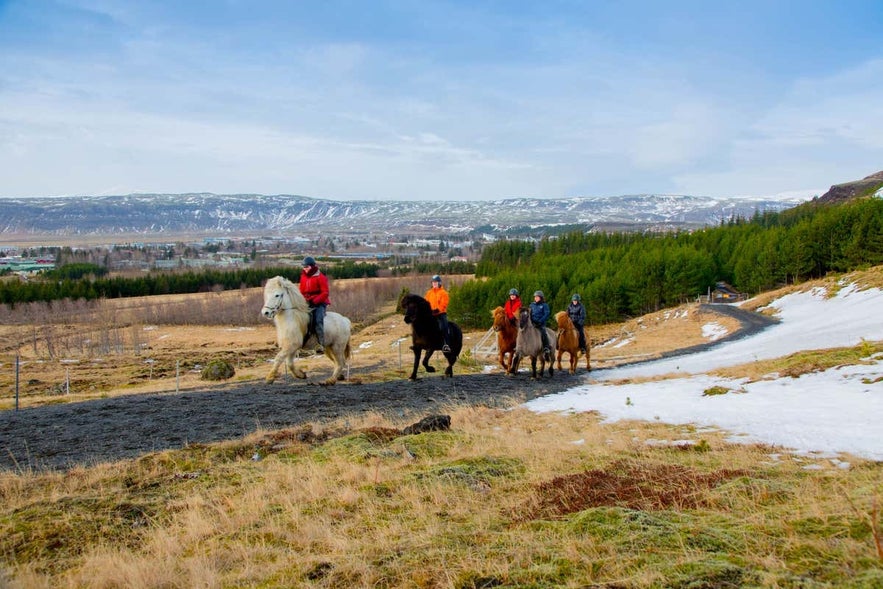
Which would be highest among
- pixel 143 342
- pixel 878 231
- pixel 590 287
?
pixel 878 231

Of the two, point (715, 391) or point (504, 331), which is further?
point (504, 331)

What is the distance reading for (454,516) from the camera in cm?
591

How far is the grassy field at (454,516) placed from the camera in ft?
13.9

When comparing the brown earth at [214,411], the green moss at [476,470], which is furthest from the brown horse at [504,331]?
the green moss at [476,470]

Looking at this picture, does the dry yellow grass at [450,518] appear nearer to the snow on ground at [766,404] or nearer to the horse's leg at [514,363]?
the snow on ground at [766,404]

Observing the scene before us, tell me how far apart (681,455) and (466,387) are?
10486 mm

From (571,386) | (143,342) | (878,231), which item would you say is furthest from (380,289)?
(571,386)

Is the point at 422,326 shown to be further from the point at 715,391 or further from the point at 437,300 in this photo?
the point at 715,391

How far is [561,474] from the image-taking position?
7.30 m

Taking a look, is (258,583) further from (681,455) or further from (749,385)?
(749,385)

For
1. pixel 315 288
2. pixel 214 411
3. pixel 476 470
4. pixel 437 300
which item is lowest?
pixel 214 411

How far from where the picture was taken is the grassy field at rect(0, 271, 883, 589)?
4.25 m

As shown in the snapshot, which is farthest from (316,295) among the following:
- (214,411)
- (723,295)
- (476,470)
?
(723,295)

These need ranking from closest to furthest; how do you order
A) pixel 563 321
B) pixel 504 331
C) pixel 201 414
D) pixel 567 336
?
pixel 201 414
pixel 504 331
pixel 563 321
pixel 567 336
